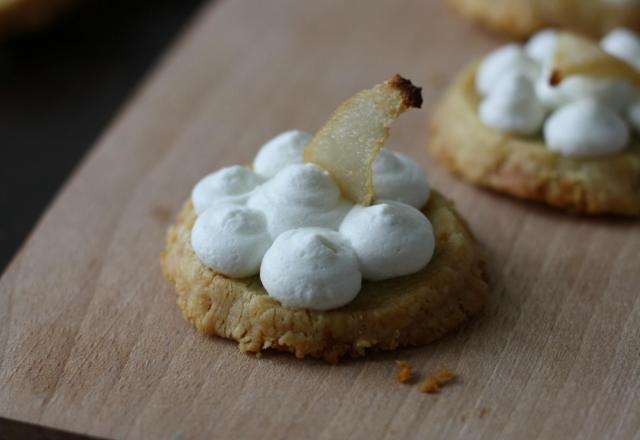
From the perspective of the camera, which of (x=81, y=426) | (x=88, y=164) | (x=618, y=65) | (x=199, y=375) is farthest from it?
(x=88, y=164)

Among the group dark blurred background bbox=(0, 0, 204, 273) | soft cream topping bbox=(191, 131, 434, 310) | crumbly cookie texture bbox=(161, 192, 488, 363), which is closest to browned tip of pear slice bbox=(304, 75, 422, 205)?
soft cream topping bbox=(191, 131, 434, 310)

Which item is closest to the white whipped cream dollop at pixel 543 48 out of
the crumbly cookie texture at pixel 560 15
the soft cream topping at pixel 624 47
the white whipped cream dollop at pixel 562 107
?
the white whipped cream dollop at pixel 562 107

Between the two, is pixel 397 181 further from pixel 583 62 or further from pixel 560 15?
pixel 560 15

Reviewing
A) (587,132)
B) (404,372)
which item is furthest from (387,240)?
(587,132)

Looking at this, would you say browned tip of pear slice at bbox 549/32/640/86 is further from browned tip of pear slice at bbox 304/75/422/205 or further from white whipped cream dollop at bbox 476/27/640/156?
browned tip of pear slice at bbox 304/75/422/205

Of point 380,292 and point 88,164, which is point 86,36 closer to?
point 88,164

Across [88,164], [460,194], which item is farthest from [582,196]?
[88,164]
